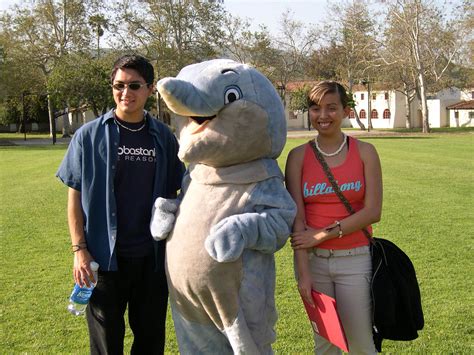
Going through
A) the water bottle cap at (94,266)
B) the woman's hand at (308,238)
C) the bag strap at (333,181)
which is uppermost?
the bag strap at (333,181)

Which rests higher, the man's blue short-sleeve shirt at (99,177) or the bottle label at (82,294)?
the man's blue short-sleeve shirt at (99,177)

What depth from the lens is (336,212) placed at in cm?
293

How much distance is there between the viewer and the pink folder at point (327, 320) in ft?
9.16

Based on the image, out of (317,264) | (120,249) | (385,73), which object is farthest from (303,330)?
(385,73)

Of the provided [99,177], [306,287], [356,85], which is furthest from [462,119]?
[99,177]

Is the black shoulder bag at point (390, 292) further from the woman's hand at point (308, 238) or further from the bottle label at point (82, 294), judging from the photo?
the bottle label at point (82, 294)

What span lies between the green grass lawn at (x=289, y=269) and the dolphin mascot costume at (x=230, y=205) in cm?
154

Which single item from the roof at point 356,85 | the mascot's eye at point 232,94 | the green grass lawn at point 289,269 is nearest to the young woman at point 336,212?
the mascot's eye at point 232,94

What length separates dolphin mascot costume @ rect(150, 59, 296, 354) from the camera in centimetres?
262

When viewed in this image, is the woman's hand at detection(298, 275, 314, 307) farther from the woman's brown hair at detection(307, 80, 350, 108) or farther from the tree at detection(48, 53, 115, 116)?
the tree at detection(48, 53, 115, 116)

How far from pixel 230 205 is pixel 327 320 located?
799mm

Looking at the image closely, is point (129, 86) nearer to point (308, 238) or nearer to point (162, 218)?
point (162, 218)

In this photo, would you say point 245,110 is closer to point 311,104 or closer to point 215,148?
point 215,148

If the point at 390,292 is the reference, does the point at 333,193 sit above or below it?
above
